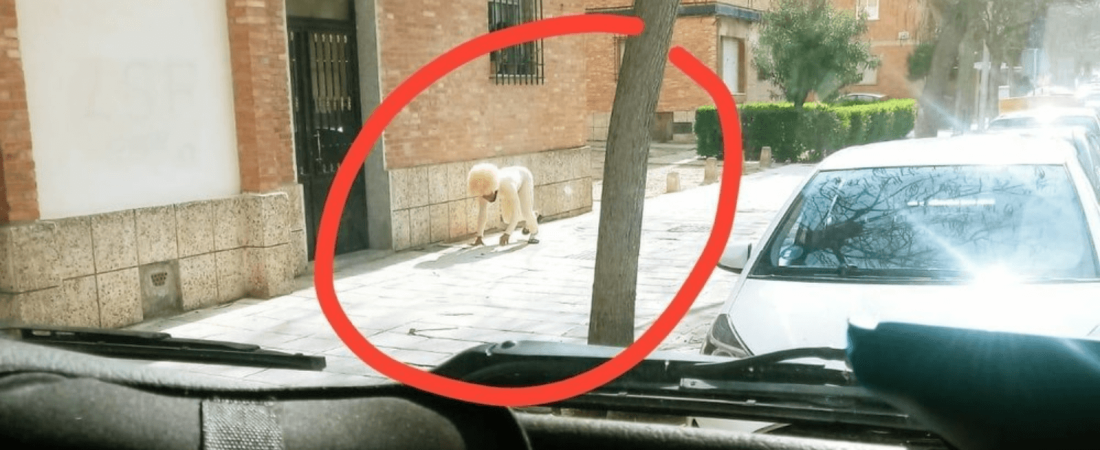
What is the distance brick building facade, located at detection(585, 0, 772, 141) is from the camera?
1196 inches

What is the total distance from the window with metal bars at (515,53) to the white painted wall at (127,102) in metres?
5.16

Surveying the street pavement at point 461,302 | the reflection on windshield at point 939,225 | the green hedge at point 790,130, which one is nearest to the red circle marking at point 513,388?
the reflection on windshield at point 939,225

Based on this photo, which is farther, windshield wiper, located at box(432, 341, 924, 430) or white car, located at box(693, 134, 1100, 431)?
white car, located at box(693, 134, 1100, 431)

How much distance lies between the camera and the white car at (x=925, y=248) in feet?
13.3

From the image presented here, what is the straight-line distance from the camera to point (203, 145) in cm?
864

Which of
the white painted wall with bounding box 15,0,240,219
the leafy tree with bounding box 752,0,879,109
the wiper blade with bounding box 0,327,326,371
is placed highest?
the leafy tree with bounding box 752,0,879,109

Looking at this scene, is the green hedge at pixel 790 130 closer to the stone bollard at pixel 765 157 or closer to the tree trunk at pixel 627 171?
the stone bollard at pixel 765 157

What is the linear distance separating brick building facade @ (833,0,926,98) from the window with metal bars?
106 feet

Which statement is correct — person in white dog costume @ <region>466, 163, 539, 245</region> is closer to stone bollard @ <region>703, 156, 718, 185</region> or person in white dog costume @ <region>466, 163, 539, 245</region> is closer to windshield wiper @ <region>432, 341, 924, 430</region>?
stone bollard @ <region>703, 156, 718, 185</region>

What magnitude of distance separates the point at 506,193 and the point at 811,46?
53.5 feet

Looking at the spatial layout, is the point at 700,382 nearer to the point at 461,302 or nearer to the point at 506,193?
the point at 461,302

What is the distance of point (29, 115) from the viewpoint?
280 inches

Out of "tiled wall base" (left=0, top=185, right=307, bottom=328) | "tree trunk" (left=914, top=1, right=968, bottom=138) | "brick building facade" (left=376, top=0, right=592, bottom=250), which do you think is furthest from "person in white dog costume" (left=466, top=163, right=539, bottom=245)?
"tree trunk" (left=914, top=1, right=968, bottom=138)

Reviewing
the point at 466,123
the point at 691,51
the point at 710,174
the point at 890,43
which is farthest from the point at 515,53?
the point at 890,43
